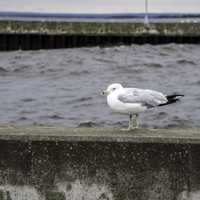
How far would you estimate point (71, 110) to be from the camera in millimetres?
17734

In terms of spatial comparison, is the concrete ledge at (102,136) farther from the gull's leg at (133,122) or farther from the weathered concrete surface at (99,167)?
the gull's leg at (133,122)

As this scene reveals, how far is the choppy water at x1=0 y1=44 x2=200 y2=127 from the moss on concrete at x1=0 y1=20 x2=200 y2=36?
4.14 feet

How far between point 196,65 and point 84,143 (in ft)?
86.2

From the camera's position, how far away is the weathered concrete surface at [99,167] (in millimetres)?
5188

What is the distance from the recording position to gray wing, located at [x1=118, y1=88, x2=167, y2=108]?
5961mm

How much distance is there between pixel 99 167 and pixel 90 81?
20.3m

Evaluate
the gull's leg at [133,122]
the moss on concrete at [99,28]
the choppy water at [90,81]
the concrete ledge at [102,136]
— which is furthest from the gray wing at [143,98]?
the moss on concrete at [99,28]

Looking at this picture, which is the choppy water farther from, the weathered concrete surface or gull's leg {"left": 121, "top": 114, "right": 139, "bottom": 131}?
the weathered concrete surface

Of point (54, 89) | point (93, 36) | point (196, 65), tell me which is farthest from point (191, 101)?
point (93, 36)

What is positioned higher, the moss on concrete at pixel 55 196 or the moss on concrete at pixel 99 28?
the moss on concrete at pixel 55 196

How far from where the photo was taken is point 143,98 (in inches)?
236

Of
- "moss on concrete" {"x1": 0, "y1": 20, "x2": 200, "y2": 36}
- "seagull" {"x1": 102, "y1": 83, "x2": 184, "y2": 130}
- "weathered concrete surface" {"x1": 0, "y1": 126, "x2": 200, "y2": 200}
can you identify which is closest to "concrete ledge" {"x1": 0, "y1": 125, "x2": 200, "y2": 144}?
"weathered concrete surface" {"x1": 0, "y1": 126, "x2": 200, "y2": 200}

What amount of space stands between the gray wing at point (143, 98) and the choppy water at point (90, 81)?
849cm

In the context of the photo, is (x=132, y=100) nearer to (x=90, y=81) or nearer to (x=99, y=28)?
(x=90, y=81)
